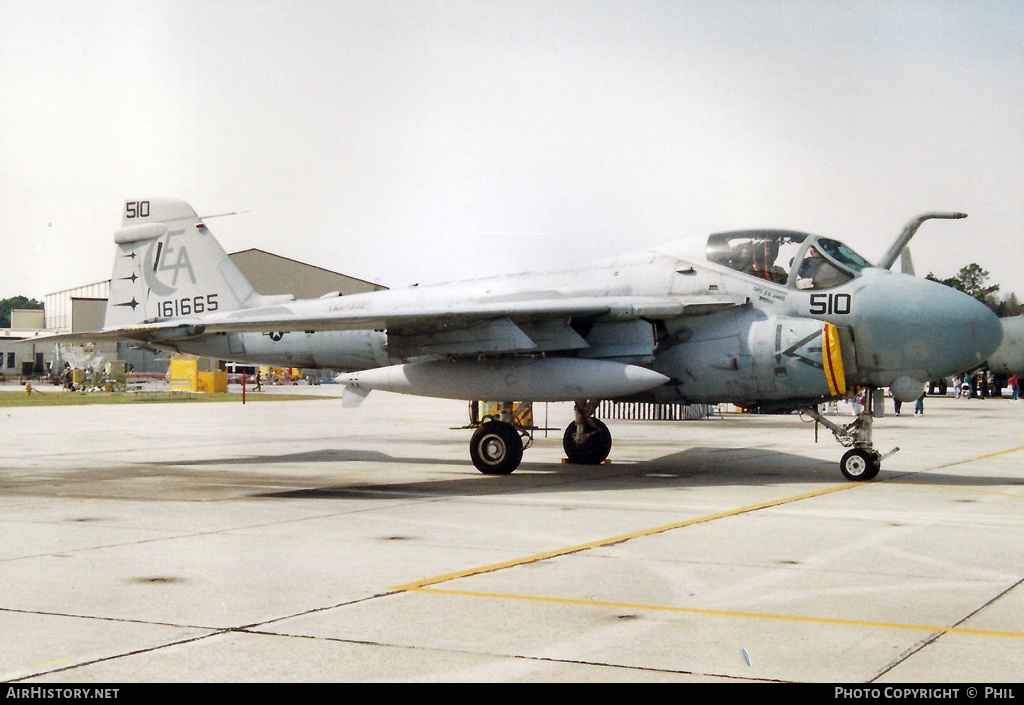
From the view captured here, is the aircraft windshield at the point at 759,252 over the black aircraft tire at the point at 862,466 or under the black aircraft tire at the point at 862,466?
over

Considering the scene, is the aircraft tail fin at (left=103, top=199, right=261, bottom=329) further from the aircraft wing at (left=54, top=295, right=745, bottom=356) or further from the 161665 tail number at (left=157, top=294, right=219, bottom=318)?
the aircraft wing at (left=54, top=295, right=745, bottom=356)

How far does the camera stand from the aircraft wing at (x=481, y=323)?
1314 centimetres

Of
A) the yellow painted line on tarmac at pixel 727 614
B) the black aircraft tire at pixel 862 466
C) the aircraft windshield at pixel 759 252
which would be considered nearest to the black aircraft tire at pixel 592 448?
the aircraft windshield at pixel 759 252

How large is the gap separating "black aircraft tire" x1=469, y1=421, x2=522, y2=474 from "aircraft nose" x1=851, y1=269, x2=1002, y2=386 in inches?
193

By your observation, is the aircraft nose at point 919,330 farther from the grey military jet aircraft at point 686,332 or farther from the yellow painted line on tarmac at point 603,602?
the yellow painted line on tarmac at point 603,602

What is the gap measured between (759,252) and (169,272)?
1030 cm

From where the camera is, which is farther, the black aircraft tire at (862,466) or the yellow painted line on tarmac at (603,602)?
the black aircraft tire at (862,466)

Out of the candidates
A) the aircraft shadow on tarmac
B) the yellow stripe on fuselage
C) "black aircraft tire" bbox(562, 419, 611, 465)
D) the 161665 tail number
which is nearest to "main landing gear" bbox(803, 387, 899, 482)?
the aircraft shadow on tarmac

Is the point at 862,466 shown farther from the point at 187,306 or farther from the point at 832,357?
the point at 187,306

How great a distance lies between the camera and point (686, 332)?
13539 millimetres

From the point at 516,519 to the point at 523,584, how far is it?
3174 millimetres

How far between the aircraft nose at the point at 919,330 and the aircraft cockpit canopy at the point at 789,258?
48 centimetres

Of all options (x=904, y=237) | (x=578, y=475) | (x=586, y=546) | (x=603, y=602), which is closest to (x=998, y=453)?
(x=904, y=237)

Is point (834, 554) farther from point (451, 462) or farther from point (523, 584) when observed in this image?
point (451, 462)
